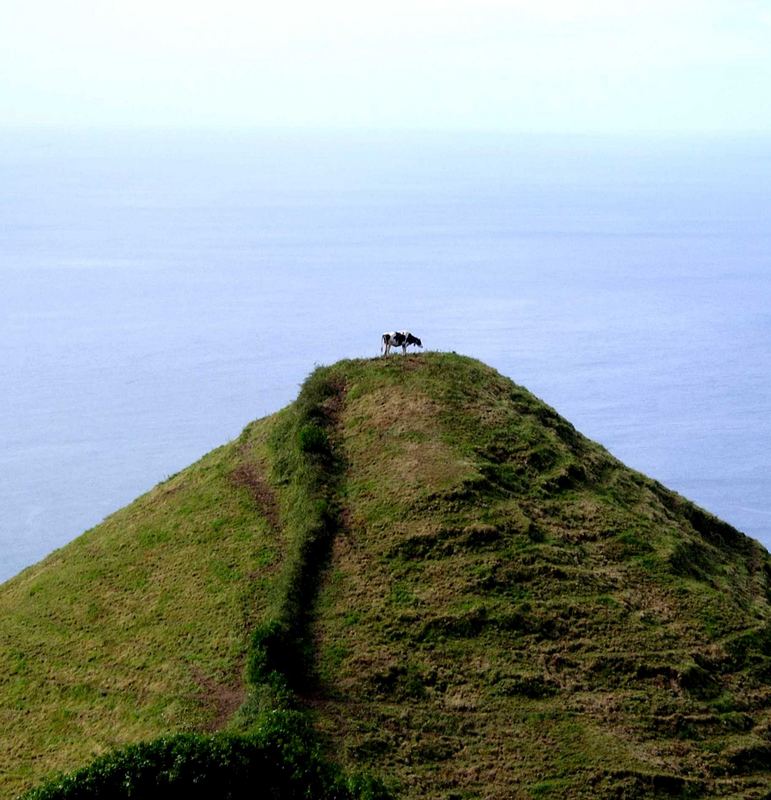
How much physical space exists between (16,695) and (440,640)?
43.0 ft

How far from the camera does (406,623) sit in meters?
30.4

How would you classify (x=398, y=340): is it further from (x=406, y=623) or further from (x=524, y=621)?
(x=524, y=621)

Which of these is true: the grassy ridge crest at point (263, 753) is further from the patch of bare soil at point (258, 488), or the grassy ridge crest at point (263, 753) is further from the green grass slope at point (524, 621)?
the patch of bare soil at point (258, 488)

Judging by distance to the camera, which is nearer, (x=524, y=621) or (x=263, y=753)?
(x=263, y=753)

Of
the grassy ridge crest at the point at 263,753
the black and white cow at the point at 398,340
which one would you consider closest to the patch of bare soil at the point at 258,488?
the grassy ridge crest at the point at 263,753

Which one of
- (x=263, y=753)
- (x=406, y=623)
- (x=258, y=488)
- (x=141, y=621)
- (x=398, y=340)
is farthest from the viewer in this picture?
(x=398, y=340)

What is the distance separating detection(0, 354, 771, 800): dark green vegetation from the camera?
26.0 metres

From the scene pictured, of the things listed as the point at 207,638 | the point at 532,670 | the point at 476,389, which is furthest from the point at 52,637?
the point at 476,389

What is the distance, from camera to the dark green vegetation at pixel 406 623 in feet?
85.3

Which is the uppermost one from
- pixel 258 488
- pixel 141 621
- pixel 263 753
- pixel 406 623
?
pixel 258 488

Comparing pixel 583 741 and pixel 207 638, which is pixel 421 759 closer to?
pixel 583 741

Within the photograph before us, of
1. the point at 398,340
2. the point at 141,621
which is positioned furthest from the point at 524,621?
the point at 398,340

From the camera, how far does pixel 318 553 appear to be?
1330 inches

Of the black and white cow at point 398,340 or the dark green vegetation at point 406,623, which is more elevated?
the black and white cow at point 398,340
